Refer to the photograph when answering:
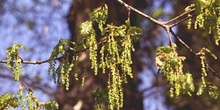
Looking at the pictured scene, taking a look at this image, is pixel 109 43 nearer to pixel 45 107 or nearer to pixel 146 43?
pixel 45 107

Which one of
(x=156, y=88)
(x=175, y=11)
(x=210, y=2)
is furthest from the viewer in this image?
(x=175, y=11)

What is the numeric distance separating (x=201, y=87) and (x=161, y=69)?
0.20 m

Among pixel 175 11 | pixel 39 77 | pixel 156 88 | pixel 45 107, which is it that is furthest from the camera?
pixel 175 11

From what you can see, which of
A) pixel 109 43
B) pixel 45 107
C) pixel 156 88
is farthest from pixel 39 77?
pixel 109 43

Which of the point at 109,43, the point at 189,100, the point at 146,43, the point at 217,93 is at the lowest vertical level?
the point at 217,93

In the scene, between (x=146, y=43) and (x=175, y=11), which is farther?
(x=175, y=11)

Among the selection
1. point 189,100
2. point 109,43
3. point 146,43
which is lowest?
point 109,43

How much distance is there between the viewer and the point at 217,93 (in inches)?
72.2

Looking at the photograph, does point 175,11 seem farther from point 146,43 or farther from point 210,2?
point 210,2

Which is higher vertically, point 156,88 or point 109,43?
point 156,88

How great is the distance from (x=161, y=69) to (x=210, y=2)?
28 cm

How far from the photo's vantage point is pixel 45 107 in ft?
6.23

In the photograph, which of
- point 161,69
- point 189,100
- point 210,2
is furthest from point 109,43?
point 189,100

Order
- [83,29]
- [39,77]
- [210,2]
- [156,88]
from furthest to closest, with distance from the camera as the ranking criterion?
[156,88] → [39,77] → [83,29] → [210,2]
